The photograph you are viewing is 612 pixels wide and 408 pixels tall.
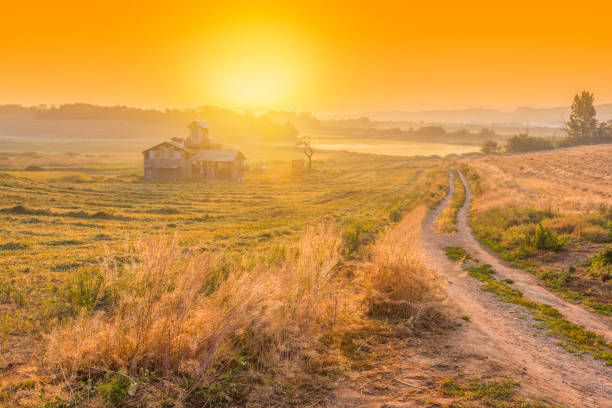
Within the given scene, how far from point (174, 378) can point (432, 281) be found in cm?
610

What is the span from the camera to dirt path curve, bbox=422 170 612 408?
523 centimetres

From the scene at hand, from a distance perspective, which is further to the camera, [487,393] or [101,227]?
[101,227]

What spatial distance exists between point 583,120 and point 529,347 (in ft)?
472

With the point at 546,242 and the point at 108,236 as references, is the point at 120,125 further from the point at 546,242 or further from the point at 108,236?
the point at 546,242

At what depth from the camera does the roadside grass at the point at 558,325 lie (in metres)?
6.98

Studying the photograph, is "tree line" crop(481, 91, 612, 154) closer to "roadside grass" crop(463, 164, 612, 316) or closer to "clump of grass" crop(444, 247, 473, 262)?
"roadside grass" crop(463, 164, 612, 316)

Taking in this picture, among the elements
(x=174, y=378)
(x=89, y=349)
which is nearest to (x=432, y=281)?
(x=174, y=378)

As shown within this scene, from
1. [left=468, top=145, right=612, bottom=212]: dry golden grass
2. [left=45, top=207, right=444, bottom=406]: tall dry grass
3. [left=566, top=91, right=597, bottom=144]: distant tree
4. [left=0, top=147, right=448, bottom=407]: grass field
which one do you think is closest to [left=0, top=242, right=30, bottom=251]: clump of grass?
[left=0, top=147, right=448, bottom=407]: grass field

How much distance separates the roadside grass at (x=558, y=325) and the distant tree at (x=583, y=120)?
133577mm

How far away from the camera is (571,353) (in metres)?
6.78

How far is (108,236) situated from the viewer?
1722cm

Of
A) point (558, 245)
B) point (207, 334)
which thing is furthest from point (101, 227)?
point (558, 245)

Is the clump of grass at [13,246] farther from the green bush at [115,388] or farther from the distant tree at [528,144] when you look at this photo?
the distant tree at [528,144]

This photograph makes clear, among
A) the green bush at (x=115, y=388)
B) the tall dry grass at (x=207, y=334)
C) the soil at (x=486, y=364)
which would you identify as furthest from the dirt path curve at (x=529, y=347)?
the green bush at (x=115, y=388)
